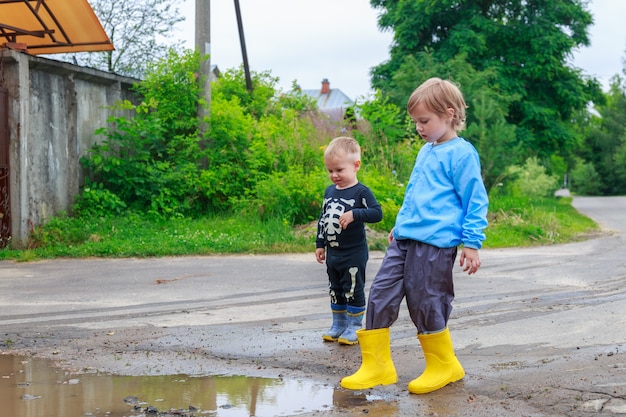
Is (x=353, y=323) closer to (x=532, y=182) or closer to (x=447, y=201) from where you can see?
(x=447, y=201)

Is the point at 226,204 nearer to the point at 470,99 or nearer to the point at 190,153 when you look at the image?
the point at 190,153

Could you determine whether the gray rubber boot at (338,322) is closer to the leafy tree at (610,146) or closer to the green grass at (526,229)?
the green grass at (526,229)

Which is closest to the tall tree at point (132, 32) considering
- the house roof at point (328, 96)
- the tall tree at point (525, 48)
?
the tall tree at point (525, 48)

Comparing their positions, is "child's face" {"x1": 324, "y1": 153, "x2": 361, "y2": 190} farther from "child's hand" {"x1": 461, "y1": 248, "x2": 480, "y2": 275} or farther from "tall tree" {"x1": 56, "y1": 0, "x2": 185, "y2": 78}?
"tall tree" {"x1": 56, "y1": 0, "x2": 185, "y2": 78}

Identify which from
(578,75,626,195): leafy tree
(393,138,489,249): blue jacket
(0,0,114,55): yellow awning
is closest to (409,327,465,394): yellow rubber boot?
(393,138,489,249): blue jacket

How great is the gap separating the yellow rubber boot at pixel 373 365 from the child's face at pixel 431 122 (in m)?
1.05

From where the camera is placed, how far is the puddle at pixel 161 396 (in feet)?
12.1

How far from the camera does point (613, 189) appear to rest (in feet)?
217

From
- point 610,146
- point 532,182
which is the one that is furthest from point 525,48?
point 610,146

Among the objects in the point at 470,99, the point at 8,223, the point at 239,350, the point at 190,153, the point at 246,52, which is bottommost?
the point at 239,350

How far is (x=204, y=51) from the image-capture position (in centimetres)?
1487

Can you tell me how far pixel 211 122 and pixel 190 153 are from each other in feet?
2.35

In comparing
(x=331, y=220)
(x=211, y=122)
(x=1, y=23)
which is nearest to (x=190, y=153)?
(x=211, y=122)

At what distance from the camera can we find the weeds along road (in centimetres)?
401
